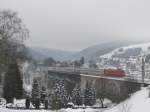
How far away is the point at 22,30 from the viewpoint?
1619 inches

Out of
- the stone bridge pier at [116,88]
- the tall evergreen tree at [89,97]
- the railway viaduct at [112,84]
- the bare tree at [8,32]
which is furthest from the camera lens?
the railway viaduct at [112,84]

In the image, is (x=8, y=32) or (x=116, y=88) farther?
(x=116, y=88)

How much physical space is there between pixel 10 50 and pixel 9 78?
8.59 meters

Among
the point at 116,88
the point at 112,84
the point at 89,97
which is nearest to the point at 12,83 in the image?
the point at 89,97

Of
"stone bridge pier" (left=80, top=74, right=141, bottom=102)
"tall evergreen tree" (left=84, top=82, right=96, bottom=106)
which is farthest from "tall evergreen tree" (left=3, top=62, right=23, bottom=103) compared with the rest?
"stone bridge pier" (left=80, top=74, right=141, bottom=102)

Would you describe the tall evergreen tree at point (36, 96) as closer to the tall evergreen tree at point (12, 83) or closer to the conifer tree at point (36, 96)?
the conifer tree at point (36, 96)

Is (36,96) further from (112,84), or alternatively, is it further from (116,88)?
(112,84)

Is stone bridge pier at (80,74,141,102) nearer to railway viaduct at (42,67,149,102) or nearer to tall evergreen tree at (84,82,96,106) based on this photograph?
railway viaduct at (42,67,149,102)

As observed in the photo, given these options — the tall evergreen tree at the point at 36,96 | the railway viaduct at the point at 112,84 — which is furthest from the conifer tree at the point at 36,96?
the railway viaduct at the point at 112,84

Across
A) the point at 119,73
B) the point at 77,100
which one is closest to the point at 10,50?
the point at 77,100

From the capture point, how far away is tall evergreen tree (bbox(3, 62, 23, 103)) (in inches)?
1987

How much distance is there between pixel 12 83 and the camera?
2019 inches

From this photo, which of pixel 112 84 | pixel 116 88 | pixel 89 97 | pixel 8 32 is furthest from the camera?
pixel 112 84

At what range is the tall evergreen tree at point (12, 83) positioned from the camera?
50469 millimetres
